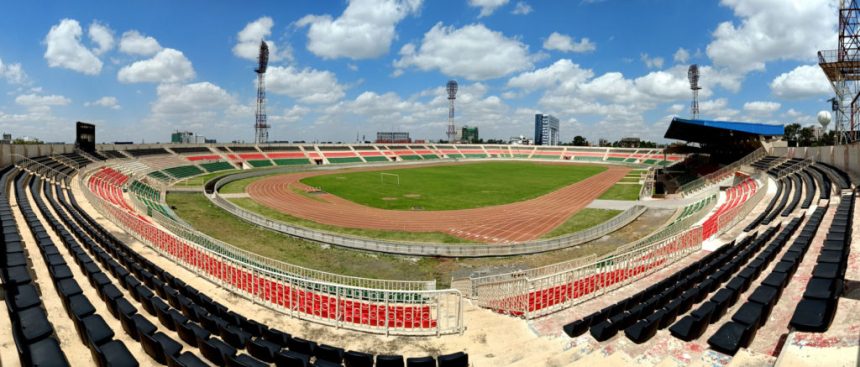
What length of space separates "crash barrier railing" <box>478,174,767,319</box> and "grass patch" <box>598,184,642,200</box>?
27052mm

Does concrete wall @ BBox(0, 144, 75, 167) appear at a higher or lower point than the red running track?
higher

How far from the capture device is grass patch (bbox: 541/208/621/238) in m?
28.2

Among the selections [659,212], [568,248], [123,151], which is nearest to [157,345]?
[568,248]

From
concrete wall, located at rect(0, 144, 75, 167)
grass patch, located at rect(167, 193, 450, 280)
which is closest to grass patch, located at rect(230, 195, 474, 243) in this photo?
grass patch, located at rect(167, 193, 450, 280)

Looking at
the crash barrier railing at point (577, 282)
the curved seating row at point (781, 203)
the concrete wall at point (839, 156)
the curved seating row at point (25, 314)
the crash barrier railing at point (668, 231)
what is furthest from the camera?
the concrete wall at point (839, 156)

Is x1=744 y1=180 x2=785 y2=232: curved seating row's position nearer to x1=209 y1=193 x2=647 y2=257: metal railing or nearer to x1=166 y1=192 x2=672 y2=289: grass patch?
x1=166 y1=192 x2=672 y2=289: grass patch

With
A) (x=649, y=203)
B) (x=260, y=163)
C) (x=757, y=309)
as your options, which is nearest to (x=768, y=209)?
(x=649, y=203)

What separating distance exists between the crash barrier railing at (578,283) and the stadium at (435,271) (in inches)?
3.5

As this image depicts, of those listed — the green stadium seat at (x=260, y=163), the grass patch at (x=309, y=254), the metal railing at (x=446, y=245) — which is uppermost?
the green stadium seat at (x=260, y=163)

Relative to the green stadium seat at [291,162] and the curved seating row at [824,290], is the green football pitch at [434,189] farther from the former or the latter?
the curved seating row at [824,290]

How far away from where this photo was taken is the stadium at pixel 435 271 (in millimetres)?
6898

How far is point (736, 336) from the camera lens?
6.24m

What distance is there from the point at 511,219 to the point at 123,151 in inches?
2250

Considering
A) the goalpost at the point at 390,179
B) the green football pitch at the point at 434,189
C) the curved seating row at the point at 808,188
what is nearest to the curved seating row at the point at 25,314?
the curved seating row at the point at 808,188
